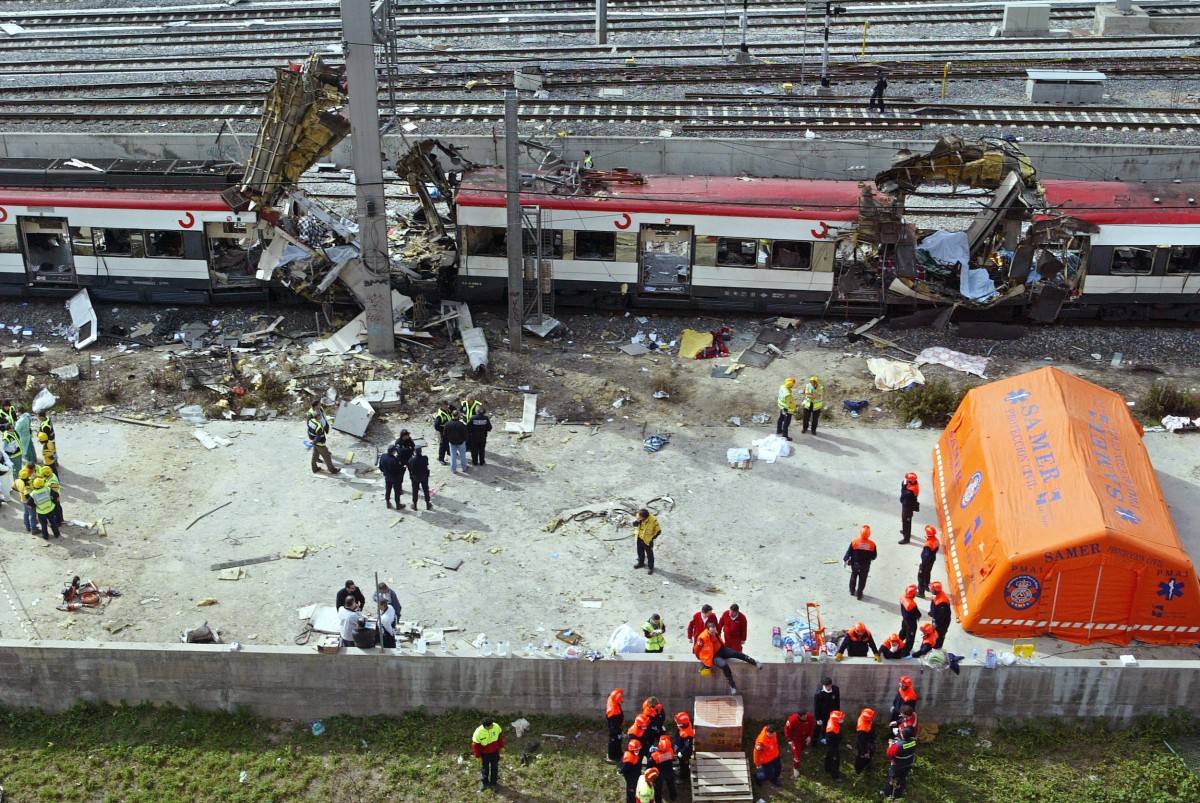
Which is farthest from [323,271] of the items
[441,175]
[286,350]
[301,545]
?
[301,545]

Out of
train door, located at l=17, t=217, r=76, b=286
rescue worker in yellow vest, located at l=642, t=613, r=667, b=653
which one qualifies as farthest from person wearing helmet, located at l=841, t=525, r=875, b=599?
train door, located at l=17, t=217, r=76, b=286

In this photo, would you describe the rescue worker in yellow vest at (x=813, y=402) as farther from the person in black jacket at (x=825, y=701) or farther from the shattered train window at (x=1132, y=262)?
the shattered train window at (x=1132, y=262)

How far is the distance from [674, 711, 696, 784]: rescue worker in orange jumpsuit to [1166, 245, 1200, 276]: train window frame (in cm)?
1525

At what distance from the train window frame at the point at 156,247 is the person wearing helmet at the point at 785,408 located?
41.8 feet

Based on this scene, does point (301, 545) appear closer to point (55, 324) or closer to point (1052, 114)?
point (55, 324)

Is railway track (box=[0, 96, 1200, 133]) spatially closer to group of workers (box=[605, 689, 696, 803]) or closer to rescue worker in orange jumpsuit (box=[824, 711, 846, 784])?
rescue worker in orange jumpsuit (box=[824, 711, 846, 784])

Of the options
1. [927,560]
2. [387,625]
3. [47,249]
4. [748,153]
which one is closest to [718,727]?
[927,560]

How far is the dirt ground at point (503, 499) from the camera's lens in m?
15.3

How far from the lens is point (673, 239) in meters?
23.3

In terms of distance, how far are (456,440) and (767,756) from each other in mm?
7655

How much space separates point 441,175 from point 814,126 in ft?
34.9

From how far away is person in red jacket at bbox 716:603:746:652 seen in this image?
13.8 m

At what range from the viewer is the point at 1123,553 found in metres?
14.1

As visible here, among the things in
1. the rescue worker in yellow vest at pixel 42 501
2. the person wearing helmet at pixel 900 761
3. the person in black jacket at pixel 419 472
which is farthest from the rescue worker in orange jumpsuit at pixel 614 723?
the rescue worker in yellow vest at pixel 42 501
